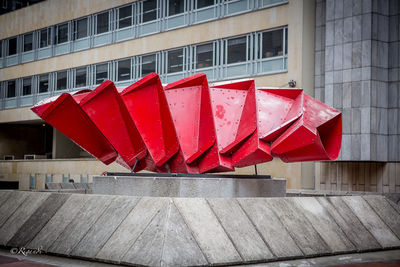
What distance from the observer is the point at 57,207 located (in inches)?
479

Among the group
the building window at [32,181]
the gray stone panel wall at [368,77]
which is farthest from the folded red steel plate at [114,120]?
the building window at [32,181]

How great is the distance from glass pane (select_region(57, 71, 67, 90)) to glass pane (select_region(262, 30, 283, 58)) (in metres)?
17.5

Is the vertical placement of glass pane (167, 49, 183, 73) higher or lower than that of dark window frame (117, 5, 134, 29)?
lower

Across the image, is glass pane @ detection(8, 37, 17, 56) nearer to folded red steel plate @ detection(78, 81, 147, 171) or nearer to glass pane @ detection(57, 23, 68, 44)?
glass pane @ detection(57, 23, 68, 44)

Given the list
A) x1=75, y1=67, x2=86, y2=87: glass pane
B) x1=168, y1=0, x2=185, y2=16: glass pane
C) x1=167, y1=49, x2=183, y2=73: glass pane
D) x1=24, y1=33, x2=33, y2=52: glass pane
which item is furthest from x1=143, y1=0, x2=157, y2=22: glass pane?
x1=24, y1=33, x2=33, y2=52: glass pane

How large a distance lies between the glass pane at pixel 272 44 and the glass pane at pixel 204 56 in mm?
3661

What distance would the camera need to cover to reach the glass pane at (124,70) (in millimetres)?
36531

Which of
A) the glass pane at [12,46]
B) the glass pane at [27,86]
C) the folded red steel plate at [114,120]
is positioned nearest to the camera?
the folded red steel plate at [114,120]

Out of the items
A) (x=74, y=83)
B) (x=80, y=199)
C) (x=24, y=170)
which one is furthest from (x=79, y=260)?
(x=24, y=170)

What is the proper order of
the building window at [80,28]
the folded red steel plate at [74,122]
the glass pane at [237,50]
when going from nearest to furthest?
the folded red steel plate at [74,122], the glass pane at [237,50], the building window at [80,28]

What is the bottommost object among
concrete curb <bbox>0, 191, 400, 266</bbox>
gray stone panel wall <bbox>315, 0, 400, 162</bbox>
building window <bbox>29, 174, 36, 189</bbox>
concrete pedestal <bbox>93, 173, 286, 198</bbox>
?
building window <bbox>29, 174, 36, 189</bbox>

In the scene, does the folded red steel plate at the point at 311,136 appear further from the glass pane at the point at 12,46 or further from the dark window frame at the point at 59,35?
the glass pane at the point at 12,46

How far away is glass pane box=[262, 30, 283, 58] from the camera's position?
28.7 metres

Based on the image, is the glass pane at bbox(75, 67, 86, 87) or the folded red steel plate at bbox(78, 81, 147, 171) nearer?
the folded red steel plate at bbox(78, 81, 147, 171)
